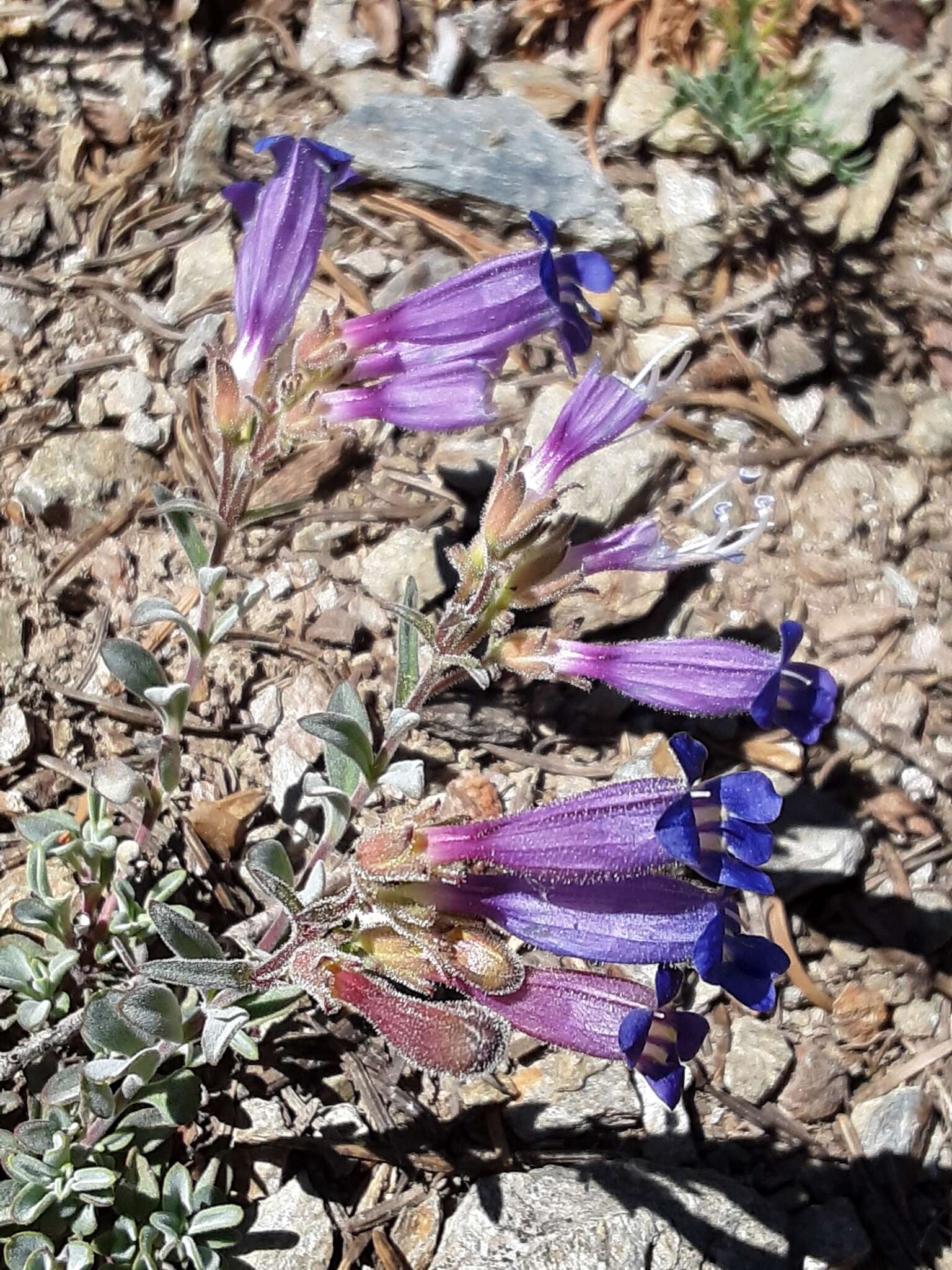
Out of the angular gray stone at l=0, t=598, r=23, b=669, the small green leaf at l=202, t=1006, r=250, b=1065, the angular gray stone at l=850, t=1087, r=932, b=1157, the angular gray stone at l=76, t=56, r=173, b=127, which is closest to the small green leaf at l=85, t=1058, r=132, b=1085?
the small green leaf at l=202, t=1006, r=250, b=1065

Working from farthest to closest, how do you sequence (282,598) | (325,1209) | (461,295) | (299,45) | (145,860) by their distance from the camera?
(299,45)
(282,598)
(145,860)
(325,1209)
(461,295)

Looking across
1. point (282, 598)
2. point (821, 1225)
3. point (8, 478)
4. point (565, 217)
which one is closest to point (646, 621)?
point (282, 598)

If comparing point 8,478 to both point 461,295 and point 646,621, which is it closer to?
point 461,295

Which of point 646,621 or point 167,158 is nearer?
point 646,621

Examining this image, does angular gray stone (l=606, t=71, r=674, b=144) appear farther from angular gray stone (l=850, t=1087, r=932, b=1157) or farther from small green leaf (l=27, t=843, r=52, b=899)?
angular gray stone (l=850, t=1087, r=932, b=1157)

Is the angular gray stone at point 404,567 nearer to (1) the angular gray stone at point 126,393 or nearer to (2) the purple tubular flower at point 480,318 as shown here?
(2) the purple tubular flower at point 480,318

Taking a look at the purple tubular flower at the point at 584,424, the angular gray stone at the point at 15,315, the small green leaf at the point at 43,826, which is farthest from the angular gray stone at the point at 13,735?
the purple tubular flower at the point at 584,424
